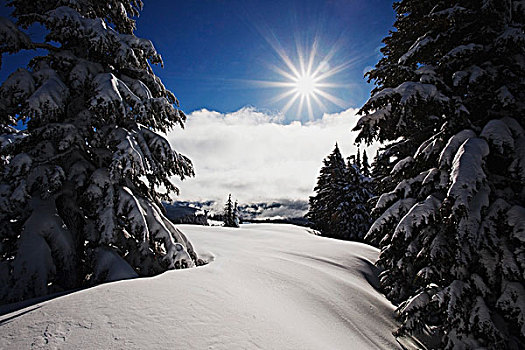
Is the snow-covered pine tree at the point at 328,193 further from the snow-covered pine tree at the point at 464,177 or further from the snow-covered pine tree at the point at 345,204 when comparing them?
the snow-covered pine tree at the point at 464,177

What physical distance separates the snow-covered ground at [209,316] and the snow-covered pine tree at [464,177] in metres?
1.59

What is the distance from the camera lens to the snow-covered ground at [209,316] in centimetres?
280

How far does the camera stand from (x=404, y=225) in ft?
17.0

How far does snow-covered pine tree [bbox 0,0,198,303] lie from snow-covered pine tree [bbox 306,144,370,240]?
2270 cm

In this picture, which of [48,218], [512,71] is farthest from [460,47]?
[48,218]

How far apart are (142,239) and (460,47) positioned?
7960 millimetres

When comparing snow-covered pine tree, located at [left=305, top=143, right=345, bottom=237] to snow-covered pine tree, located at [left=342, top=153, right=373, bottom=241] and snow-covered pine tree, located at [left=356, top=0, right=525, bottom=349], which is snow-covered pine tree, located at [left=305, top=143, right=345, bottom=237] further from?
snow-covered pine tree, located at [left=356, top=0, right=525, bottom=349]

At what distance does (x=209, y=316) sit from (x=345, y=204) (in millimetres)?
25084

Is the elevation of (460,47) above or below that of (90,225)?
above

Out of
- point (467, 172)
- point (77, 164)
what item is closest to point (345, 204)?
point (467, 172)

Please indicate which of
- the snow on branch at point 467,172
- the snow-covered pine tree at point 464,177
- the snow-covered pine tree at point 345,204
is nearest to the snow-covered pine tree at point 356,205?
the snow-covered pine tree at point 345,204

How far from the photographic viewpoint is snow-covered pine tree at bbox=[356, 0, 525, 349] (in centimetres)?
424

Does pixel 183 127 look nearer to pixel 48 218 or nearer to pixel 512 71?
pixel 48 218

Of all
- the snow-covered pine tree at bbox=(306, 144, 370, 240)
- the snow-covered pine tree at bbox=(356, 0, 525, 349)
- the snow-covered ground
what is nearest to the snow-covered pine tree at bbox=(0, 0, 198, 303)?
the snow-covered ground
